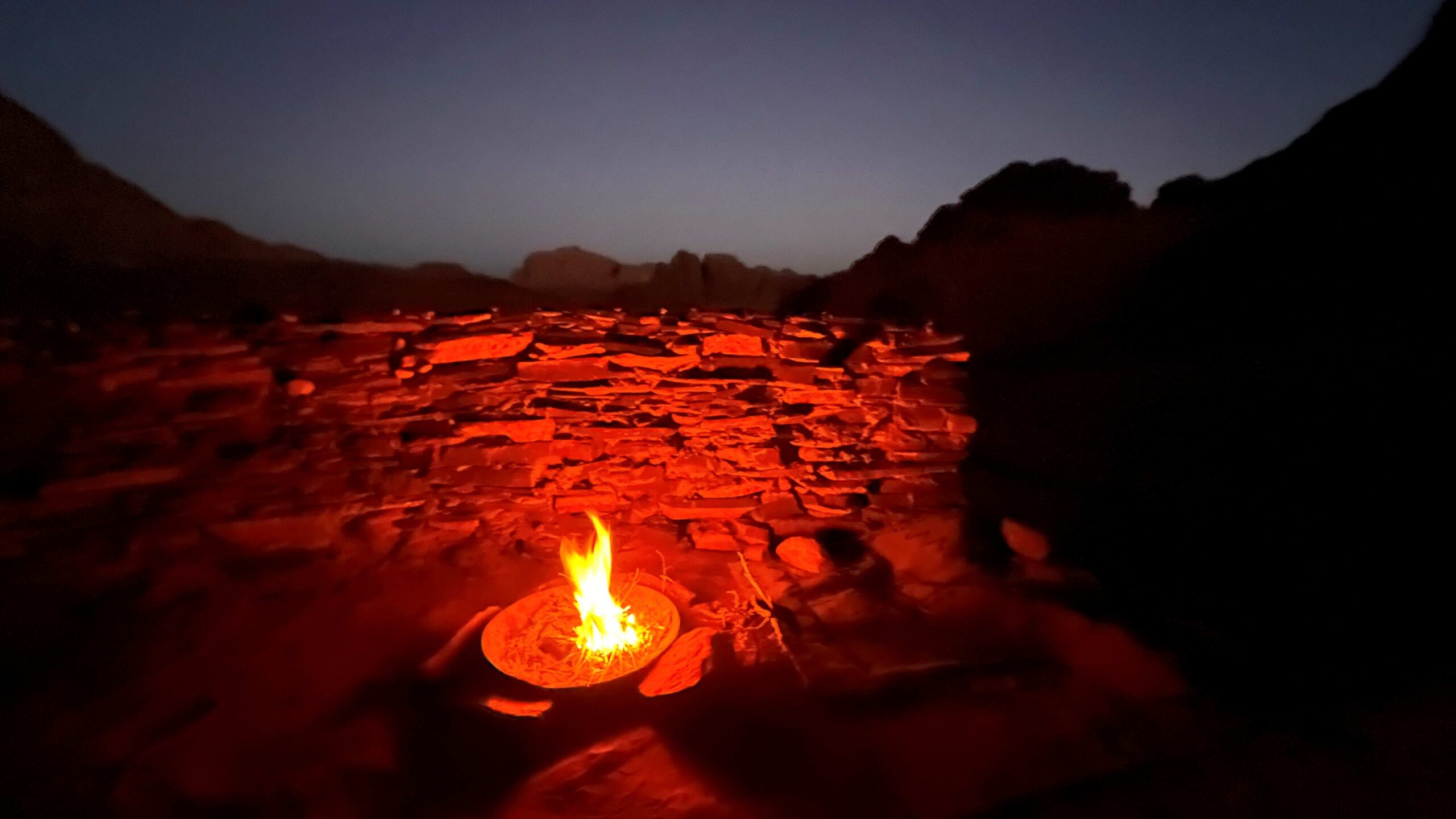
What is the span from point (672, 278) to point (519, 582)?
12.5m

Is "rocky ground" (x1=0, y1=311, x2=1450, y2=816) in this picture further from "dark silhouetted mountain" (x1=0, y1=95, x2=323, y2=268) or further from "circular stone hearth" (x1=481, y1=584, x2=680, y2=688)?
"dark silhouetted mountain" (x1=0, y1=95, x2=323, y2=268)

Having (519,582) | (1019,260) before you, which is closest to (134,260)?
(519,582)

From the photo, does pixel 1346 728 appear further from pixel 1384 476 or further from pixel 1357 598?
pixel 1384 476

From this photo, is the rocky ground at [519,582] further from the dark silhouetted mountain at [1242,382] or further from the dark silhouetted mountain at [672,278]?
the dark silhouetted mountain at [672,278]

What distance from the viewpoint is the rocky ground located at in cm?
268

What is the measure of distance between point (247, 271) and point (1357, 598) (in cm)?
1369

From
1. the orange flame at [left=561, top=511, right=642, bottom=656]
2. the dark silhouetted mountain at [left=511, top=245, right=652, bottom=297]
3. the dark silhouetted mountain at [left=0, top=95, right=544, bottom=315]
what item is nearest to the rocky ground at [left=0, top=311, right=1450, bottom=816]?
the orange flame at [left=561, top=511, right=642, bottom=656]

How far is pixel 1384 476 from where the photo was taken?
574 centimetres

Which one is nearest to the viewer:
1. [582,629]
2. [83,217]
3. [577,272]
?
[582,629]

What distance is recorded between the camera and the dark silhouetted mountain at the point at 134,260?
7672mm

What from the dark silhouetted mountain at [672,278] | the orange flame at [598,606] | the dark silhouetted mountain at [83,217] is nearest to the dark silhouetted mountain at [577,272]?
the dark silhouetted mountain at [672,278]

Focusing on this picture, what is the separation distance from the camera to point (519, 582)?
13.0 ft

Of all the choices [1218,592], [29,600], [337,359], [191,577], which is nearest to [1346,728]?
[1218,592]

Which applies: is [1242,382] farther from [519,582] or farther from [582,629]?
[519,582]
